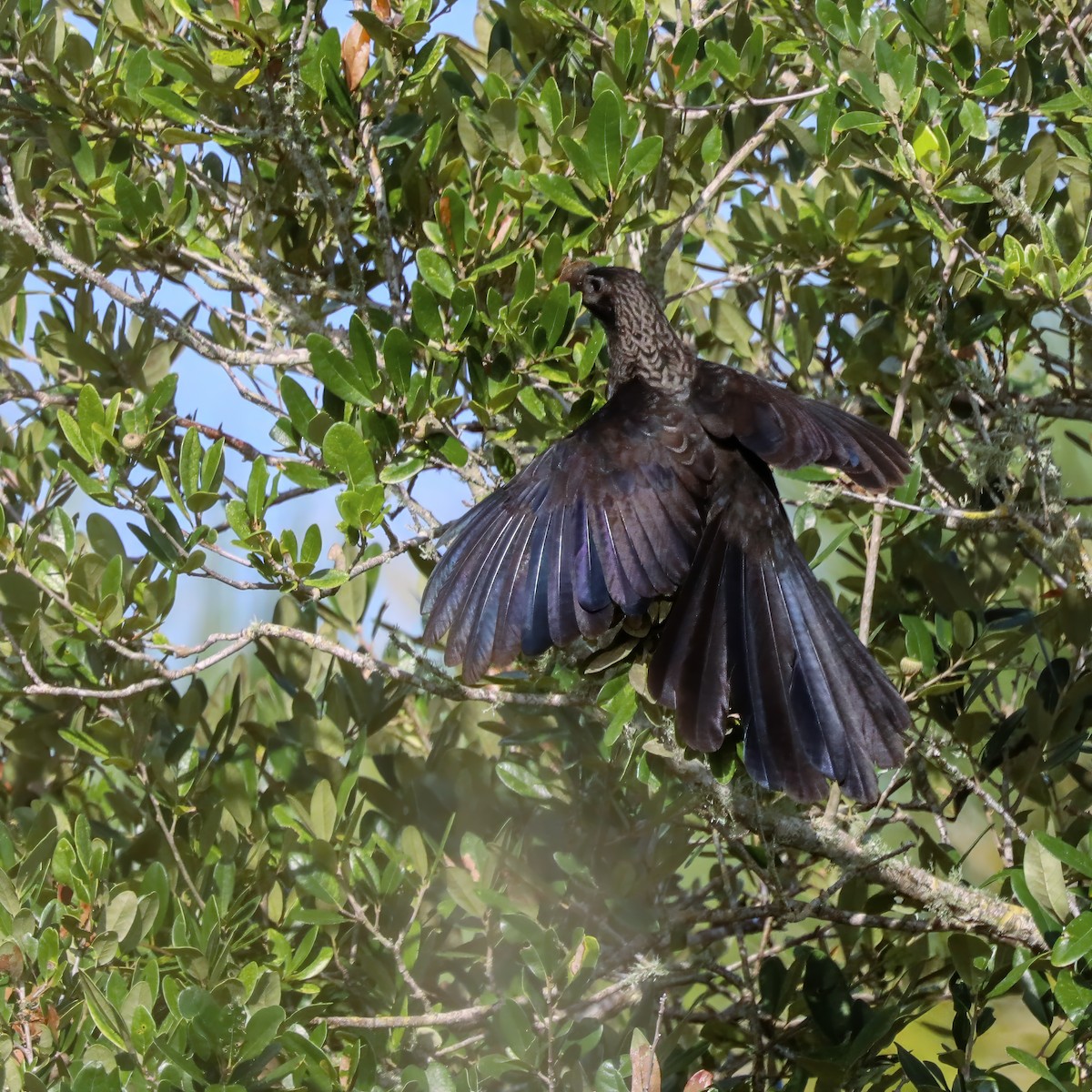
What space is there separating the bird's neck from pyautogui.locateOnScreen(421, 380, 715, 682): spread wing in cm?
28

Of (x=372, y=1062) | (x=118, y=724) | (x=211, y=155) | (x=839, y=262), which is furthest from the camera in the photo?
(x=211, y=155)

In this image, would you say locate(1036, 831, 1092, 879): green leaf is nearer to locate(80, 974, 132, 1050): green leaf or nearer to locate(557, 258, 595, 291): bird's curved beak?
locate(80, 974, 132, 1050): green leaf

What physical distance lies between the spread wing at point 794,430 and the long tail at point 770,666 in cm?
22

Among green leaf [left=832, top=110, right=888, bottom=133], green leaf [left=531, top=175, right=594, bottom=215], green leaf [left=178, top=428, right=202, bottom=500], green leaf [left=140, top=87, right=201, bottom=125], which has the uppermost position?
green leaf [left=140, top=87, right=201, bottom=125]

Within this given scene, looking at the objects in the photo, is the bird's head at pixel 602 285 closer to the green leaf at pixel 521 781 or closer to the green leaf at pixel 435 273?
the green leaf at pixel 435 273

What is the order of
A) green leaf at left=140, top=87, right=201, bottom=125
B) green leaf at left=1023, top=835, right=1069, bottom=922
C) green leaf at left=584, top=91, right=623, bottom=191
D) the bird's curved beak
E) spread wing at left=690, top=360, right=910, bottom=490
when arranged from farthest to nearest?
the bird's curved beak < spread wing at left=690, top=360, right=910, bottom=490 < green leaf at left=140, top=87, right=201, bottom=125 < green leaf at left=584, top=91, right=623, bottom=191 < green leaf at left=1023, top=835, right=1069, bottom=922

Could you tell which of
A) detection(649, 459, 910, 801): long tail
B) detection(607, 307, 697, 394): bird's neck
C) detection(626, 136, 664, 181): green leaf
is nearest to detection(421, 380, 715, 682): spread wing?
detection(649, 459, 910, 801): long tail

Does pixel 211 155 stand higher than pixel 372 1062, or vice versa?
pixel 211 155

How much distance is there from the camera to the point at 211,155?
3.03 meters

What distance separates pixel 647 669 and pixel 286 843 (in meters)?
0.72

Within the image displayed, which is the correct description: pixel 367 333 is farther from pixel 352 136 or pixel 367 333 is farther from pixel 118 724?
pixel 118 724

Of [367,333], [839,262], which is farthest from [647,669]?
[839,262]

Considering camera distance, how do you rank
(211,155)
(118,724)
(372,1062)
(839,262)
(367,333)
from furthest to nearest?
(211,155) → (839,262) → (118,724) → (367,333) → (372,1062)

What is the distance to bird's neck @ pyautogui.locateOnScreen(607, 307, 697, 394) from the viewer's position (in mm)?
3111
